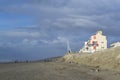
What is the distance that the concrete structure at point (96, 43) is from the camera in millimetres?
114500

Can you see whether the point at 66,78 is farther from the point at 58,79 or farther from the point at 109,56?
the point at 109,56

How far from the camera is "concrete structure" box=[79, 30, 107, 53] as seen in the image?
114500mm

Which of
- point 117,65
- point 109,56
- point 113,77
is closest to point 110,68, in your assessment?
point 117,65

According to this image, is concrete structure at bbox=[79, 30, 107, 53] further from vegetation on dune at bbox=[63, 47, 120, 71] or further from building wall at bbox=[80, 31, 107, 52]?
vegetation on dune at bbox=[63, 47, 120, 71]

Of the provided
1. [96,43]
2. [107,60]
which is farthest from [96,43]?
[107,60]

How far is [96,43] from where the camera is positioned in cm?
11506

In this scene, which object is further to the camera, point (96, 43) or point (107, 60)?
point (96, 43)

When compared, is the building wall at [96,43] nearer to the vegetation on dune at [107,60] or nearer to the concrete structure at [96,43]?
the concrete structure at [96,43]

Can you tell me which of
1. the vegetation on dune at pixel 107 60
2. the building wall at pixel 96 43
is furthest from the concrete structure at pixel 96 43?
the vegetation on dune at pixel 107 60

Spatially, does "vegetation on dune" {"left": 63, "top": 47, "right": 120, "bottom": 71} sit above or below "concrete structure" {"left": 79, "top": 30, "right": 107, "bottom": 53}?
below

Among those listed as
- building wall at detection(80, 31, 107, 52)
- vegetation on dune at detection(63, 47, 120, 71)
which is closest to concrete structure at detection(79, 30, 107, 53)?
building wall at detection(80, 31, 107, 52)

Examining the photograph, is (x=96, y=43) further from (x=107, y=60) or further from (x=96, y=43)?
(x=107, y=60)

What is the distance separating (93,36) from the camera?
4542 inches

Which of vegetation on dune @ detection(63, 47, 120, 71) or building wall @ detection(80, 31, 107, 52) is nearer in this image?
vegetation on dune @ detection(63, 47, 120, 71)
